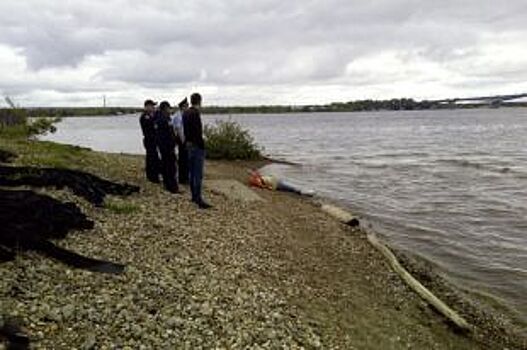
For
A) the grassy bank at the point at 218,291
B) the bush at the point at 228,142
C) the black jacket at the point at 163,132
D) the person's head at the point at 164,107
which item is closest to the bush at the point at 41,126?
the bush at the point at 228,142

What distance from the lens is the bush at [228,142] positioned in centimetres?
3216

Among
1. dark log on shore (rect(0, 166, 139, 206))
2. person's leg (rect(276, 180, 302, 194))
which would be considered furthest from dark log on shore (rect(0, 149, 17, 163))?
person's leg (rect(276, 180, 302, 194))

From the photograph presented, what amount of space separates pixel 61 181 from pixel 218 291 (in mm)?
5506

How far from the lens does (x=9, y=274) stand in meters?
7.67

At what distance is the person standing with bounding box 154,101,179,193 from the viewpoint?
15930 mm

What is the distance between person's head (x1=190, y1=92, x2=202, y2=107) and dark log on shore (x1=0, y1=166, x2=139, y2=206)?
8.16ft

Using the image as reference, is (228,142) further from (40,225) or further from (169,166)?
(40,225)

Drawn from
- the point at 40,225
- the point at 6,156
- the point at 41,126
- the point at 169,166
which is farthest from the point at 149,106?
the point at 41,126

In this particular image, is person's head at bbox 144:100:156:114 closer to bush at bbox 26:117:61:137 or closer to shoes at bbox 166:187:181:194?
shoes at bbox 166:187:181:194

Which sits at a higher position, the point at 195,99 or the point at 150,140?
the point at 195,99

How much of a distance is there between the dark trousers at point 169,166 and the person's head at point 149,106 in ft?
3.17

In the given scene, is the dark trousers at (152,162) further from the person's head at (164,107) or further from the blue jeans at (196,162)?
the blue jeans at (196,162)

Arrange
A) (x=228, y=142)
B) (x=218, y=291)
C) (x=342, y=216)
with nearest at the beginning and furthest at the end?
(x=218, y=291) < (x=342, y=216) < (x=228, y=142)

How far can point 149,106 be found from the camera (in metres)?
16.0
